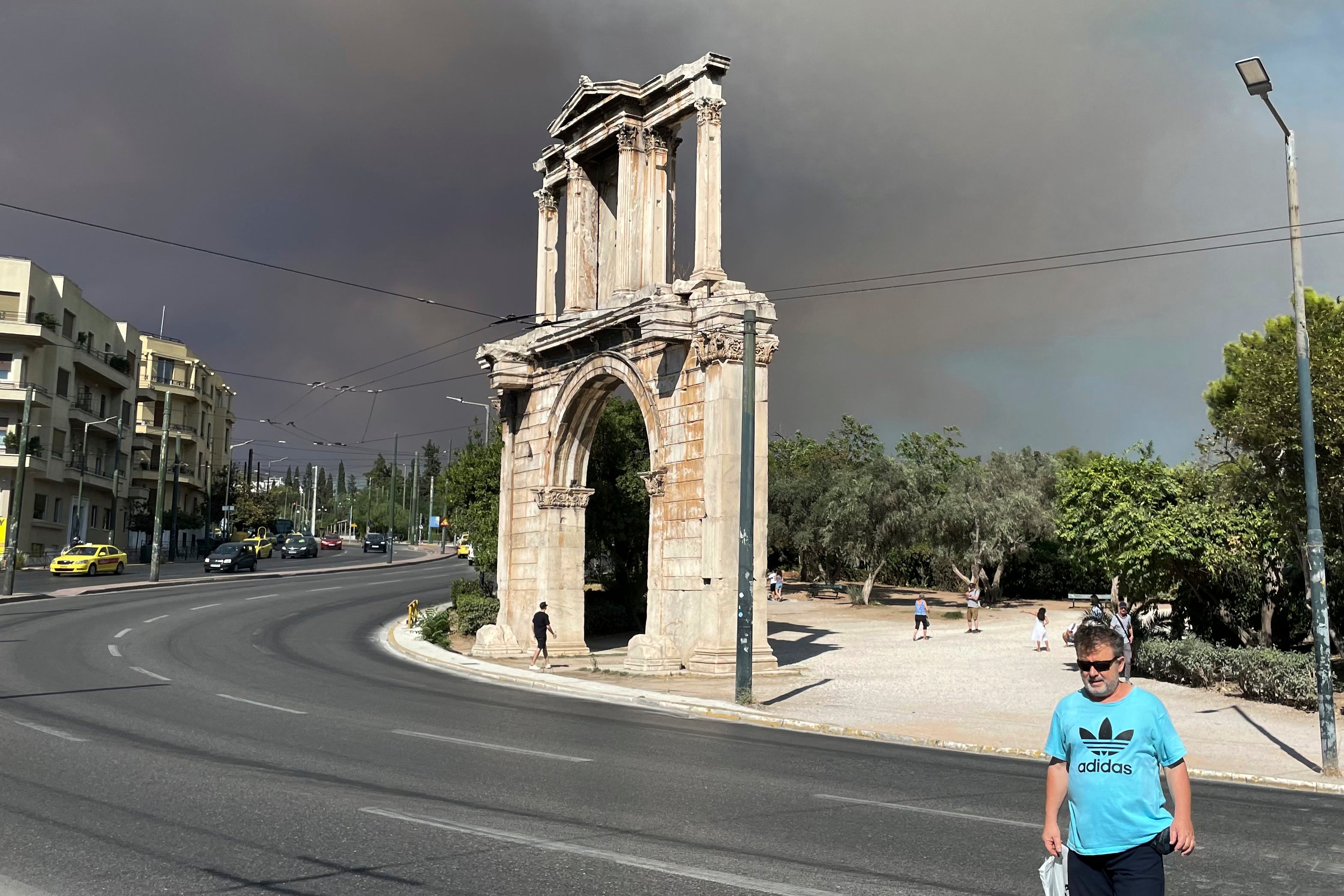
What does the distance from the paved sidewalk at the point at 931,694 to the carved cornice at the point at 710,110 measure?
12.7 metres

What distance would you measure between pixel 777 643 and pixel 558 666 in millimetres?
8361

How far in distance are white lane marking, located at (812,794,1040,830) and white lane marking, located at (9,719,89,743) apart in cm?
858

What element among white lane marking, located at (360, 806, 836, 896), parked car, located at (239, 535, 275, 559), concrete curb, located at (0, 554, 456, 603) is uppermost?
parked car, located at (239, 535, 275, 559)

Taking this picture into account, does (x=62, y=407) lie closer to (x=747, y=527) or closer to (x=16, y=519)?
(x=16, y=519)

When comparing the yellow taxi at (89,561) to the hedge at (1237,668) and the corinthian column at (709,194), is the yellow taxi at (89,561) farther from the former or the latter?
the hedge at (1237,668)

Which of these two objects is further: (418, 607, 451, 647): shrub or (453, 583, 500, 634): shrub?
(453, 583, 500, 634): shrub

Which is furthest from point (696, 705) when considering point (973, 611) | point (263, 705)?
point (973, 611)

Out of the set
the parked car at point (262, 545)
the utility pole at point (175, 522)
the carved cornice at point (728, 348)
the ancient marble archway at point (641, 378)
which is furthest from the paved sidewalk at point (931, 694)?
the parked car at point (262, 545)

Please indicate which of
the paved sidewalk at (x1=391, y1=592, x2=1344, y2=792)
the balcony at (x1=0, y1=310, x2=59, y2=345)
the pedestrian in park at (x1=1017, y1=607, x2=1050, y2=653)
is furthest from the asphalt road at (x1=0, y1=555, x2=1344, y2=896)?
the balcony at (x1=0, y1=310, x2=59, y2=345)

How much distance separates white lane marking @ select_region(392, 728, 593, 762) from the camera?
11.9m

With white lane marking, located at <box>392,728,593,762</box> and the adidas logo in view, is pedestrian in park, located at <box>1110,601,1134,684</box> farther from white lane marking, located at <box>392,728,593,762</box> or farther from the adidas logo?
the adidas logo

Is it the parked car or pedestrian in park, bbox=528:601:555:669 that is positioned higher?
the parked car

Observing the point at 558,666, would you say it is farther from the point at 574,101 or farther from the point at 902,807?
the point at 902,807

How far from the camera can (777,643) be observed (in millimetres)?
32219
